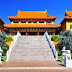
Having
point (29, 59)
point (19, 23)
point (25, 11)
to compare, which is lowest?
point (29, 59)

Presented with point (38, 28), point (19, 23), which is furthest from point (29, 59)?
point (19, 23)

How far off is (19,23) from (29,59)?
24.0 meters

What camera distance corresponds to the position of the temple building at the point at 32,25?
1391 inches

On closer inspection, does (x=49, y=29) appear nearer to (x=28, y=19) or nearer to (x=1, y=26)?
(x=28, y=19)

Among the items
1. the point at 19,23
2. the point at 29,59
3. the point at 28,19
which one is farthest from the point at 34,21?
the point at 29,59

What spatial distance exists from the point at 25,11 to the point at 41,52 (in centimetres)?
2919

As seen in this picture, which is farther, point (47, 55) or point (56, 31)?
point (56, 31)

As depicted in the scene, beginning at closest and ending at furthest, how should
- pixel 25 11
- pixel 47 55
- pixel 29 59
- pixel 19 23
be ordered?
pixel 29 59 → pixel 47 55 → pixel 19 23 → pixel 25 11

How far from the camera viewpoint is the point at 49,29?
36.2 metres

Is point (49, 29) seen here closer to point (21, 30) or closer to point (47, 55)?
point (21, 30)

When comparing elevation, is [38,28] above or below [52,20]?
below

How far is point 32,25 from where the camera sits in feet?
118

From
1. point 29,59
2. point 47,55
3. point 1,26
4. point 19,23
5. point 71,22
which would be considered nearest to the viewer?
point 29,59

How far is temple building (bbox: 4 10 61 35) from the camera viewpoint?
1391 inches
